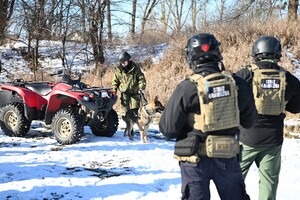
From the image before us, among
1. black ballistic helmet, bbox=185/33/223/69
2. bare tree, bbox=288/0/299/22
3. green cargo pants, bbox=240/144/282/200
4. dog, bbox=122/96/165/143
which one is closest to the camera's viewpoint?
black ballistic helmet, bbox=185/33/223/69

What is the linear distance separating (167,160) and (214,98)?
10.9 feet

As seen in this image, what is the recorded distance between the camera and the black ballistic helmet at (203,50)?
272 centimetres

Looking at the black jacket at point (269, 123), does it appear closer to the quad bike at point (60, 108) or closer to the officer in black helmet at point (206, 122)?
the officer in black helmet at point (206, 122)

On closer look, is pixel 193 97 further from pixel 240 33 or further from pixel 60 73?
pixel 240 33

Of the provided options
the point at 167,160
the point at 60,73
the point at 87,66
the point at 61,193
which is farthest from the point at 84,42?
the point at 61,193

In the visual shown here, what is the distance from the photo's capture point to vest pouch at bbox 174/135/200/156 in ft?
8.75

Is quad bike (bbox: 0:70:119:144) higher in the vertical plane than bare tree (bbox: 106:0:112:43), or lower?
lower

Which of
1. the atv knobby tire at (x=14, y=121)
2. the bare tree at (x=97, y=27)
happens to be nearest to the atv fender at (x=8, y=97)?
the atv knobby tire at (x=14, y=121)

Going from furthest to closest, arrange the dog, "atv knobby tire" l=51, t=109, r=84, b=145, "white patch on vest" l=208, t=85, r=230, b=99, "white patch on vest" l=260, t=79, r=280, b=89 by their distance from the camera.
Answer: the dog
"atv knobby tire" l=51, t=109, r=84, b=145
"white patch on vest" l=260, t=79, r=280, b=89
"white patch on vest" l=208, t=85, r=230, b=99

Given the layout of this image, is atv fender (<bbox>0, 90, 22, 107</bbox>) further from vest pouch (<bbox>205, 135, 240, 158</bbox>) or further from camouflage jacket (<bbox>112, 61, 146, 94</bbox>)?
vest pouch (<bbox>205, 135, 240, 158</bbox>)

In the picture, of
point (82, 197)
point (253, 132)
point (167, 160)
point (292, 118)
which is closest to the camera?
point (253, 132)

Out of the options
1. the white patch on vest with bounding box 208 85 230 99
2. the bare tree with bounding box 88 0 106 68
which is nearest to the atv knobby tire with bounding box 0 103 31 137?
the white patch on vest with bounding box 208 85 230 99

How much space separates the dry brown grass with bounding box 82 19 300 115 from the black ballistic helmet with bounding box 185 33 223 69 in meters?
9.98

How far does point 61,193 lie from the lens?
436cm
